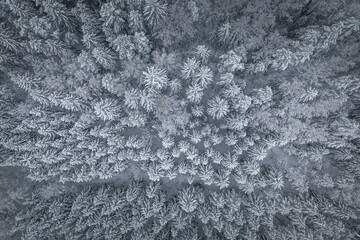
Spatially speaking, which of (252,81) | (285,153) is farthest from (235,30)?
(285,153)

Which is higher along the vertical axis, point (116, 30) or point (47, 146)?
point (116, 30)

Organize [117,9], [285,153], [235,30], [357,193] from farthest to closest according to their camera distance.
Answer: [285,153]
[357,193]
[235,30]
[117,9]

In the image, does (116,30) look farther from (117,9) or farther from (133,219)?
(133,219)

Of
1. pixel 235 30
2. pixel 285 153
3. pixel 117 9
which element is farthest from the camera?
pixel 285 153

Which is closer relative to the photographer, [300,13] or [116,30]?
[116,30]

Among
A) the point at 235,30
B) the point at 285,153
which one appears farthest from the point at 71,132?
A: the point at 285,153

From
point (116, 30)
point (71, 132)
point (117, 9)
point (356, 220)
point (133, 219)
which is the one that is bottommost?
point (133, 219)
